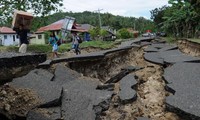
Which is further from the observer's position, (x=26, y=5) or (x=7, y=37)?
(x=7, y=37)

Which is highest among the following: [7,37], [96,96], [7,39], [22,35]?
[22,35]

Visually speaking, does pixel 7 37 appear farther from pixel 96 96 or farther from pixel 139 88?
pixel 96 96

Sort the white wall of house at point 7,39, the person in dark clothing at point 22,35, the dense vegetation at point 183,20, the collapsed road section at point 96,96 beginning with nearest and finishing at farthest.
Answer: the collapsed road section at point 96,96, the person in dark clothing at point 22,35, the dense vegetation at point 183,20, the white wall of house at point 7,39

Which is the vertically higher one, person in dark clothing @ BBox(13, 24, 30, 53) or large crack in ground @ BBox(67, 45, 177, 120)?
person in dark clothing @ BBox(13, 24, 30, 53)

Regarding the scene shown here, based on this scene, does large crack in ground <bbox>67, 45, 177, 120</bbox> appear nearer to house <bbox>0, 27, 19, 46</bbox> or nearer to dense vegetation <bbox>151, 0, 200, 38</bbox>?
dense vegetation <bbox>151, 0, 200, 38</bbox>

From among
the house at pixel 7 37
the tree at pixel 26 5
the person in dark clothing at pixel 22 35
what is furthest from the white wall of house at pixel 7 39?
the person in dark clothing at pixel 22 35

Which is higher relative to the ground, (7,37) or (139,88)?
(139,88)

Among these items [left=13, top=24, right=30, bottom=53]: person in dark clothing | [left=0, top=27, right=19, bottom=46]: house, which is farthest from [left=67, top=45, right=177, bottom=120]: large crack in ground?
[left=0, top=27, right=19, bottom=46]: house

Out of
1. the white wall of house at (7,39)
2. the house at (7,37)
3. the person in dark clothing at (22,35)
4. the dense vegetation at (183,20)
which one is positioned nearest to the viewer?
the person in dark clothing at (22,35)

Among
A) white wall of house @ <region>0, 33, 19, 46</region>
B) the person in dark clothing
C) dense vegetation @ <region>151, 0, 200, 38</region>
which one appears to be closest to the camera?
the person in dark clothing

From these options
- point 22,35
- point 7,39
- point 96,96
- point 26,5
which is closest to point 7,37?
point 7,39

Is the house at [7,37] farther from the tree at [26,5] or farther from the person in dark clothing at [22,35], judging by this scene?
the person in dark clothing at [22,35]

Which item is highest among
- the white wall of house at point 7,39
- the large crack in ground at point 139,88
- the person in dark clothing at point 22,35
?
the person in dark clothing at point 22,35

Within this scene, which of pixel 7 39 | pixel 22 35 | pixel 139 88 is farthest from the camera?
pixel 7 39
